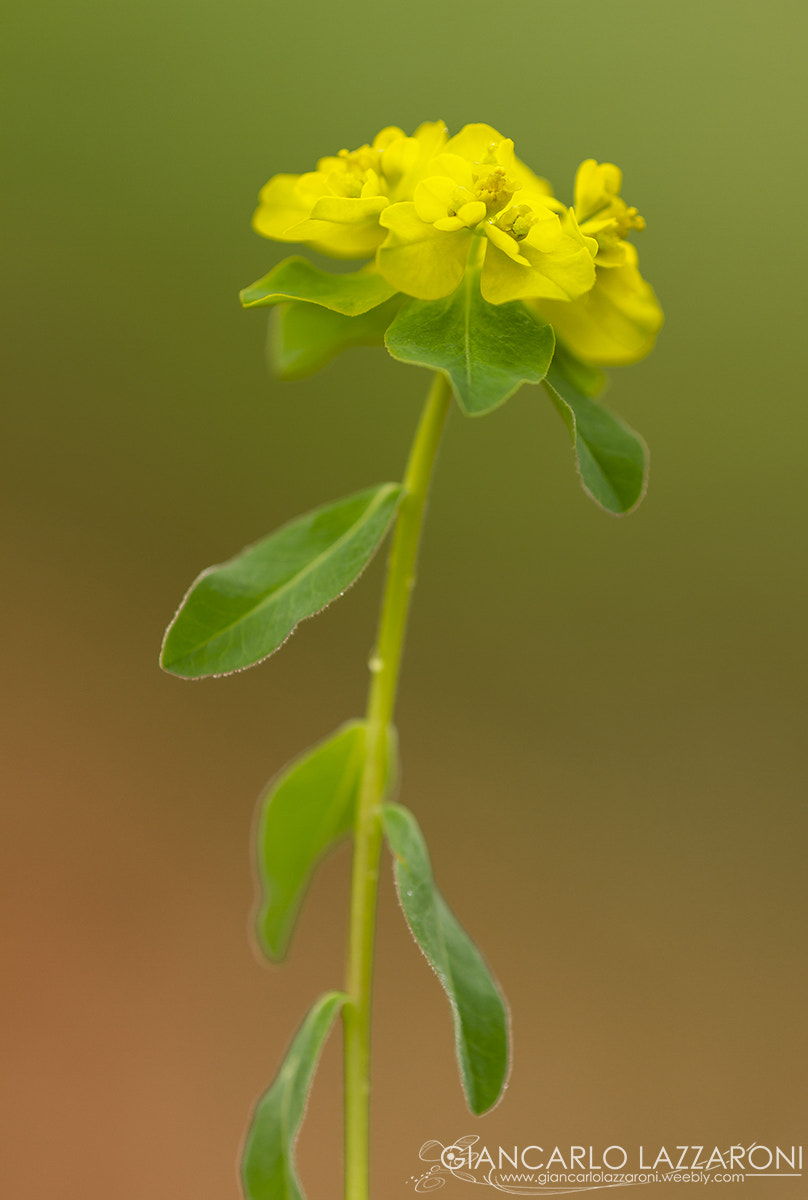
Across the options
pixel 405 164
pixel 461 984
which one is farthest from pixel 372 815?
pixel 405 164

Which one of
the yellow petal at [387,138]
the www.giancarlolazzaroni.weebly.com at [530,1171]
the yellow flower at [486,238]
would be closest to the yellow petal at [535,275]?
the yellow flower at [486,238]

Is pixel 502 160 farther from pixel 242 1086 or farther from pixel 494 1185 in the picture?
pixel 242 1086

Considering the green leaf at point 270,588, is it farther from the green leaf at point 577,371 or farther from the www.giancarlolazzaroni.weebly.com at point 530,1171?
the www.giancarlolazzaroni.weebly.com at point 530,1171

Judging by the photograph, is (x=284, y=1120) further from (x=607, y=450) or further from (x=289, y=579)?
(x=607, y=450)

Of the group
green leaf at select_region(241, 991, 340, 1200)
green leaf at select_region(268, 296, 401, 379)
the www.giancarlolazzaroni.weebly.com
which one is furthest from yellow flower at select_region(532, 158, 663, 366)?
the www.giancarlolazzaroni.weebly.com

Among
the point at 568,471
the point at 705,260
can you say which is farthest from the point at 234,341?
the point at 705,260

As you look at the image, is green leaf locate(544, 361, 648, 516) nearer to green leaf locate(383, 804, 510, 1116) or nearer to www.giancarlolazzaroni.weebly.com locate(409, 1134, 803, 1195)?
green leaf locate(383, 804, 510, 1116)
